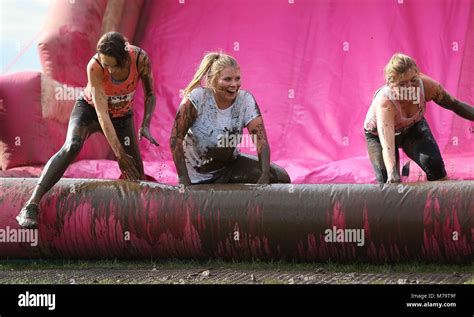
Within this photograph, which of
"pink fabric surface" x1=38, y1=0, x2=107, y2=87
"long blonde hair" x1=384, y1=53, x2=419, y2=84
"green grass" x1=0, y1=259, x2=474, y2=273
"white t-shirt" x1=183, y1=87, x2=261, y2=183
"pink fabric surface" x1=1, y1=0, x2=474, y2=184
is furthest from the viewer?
"pink fabric surface" x1=1, y1=0, x2=474, y2=184

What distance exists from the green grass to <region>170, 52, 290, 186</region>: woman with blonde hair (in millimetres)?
368

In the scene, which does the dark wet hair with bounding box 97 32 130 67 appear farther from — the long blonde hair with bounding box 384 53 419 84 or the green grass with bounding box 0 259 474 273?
the long blonde hair with bounding box 384 53 419 84

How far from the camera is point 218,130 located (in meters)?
3.57

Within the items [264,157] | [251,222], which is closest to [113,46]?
[264,157]

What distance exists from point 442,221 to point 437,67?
2.57m

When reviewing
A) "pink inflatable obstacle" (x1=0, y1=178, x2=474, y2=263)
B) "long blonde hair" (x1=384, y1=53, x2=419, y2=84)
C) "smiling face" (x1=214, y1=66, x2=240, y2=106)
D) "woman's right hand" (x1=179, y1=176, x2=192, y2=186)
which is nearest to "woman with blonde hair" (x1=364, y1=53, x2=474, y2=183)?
"long blonde hair" (x1=384, y1=53, x2=419, y2=84)

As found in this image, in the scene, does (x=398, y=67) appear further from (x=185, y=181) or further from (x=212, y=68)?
(x=185, y=181)

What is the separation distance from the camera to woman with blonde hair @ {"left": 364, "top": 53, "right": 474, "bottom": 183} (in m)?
3.46

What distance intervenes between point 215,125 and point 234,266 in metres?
0.66

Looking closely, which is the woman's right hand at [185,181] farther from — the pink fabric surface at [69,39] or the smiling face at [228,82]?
the pink fabric surface at [69,39]

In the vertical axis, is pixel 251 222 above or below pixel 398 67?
below

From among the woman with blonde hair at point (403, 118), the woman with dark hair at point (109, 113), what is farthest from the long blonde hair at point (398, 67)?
the woman with dark hair at point (109, 113)

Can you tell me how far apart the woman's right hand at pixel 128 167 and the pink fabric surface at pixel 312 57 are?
1.55m

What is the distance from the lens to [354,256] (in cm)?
331
